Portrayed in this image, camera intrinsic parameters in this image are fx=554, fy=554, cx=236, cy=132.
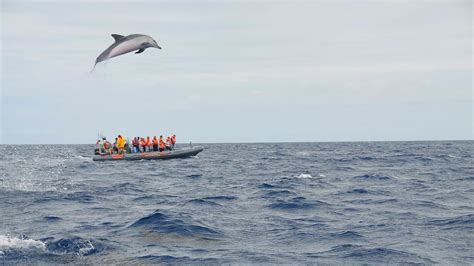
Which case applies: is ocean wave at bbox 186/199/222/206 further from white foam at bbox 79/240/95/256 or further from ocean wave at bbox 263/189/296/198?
white foam at bbox 79/240/95/256

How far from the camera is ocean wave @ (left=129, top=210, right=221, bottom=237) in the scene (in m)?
15.1

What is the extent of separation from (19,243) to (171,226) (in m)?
4.11

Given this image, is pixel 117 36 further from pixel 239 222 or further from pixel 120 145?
Answer: pixel 120 145

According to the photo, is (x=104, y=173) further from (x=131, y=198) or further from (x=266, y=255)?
(x=266, y=255)

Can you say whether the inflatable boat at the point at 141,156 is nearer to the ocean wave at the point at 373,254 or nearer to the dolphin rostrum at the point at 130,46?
the ocean wave at the point at 373,254

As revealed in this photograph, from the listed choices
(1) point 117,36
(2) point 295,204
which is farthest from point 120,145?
(1) point 117,36

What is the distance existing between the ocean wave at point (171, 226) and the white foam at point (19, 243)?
9.88ft

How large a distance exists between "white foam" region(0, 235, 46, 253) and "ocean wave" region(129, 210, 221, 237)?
3.01 m

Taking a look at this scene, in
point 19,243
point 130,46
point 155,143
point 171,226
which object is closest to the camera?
point 130,46

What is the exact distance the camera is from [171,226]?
15.8 meters

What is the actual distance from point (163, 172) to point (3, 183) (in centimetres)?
1064

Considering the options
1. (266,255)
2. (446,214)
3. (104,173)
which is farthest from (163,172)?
(266,255)

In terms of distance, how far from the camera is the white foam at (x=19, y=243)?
13128 millimetres

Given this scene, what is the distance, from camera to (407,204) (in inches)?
797
